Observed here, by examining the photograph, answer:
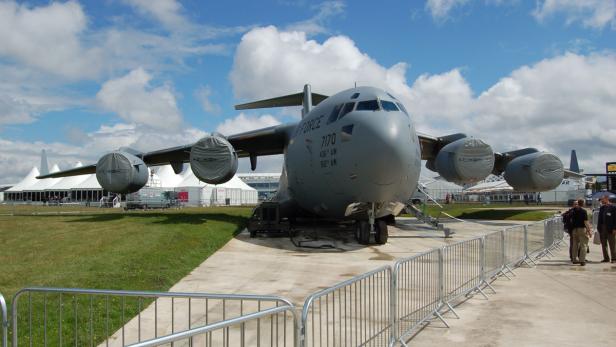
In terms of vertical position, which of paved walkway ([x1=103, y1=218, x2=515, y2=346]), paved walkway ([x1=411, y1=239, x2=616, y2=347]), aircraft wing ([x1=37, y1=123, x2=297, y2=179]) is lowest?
paved walkway ([x1=411, y1=239, x2=616, y2=347])

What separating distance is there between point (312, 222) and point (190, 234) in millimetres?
9430

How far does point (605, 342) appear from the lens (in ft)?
20.9

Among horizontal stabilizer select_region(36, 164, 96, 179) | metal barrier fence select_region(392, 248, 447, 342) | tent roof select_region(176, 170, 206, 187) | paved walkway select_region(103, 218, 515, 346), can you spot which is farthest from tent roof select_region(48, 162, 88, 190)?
metal barrier fence select_region(392, 248, 447, 342)

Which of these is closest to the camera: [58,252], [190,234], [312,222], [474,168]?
[58,252]

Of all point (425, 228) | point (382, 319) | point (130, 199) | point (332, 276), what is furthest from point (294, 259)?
point (130, 199)

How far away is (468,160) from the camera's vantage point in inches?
872

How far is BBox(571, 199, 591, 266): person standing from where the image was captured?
13156 millimetres

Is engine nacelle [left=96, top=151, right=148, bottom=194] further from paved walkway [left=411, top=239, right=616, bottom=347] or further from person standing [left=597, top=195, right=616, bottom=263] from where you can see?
person standing [left=597, top=195, right=616, bottom=263]

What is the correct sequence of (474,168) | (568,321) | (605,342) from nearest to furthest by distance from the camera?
(605,342) → (568,321) → (474,168)

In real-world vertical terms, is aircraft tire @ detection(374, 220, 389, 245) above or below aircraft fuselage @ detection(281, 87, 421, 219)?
below

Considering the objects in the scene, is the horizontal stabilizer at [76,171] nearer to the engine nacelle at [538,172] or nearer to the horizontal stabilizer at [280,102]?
the horizontal stabilizer at [280,102]

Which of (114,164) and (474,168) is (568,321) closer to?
(474,168)

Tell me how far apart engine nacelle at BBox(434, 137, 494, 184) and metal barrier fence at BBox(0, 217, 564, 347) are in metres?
12.1

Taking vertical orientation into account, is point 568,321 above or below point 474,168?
below
